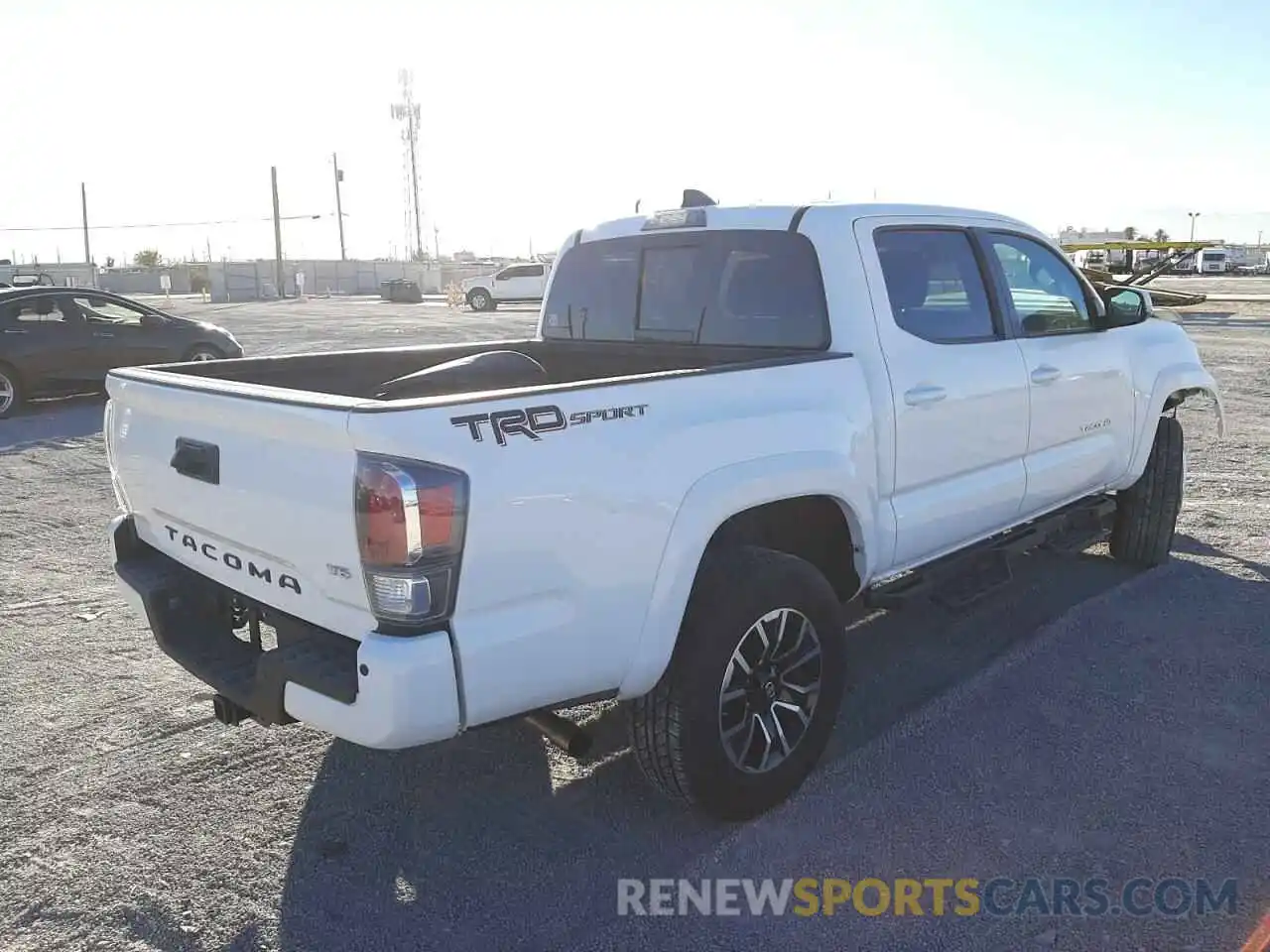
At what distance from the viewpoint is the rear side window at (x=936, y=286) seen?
4.04 m

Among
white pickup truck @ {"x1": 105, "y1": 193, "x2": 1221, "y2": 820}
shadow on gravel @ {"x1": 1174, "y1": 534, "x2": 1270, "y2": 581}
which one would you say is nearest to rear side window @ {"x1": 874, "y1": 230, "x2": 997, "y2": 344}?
white pickup truck @ {"x1": 105, "y1": 193, "x2": 1221, "y2": 820}

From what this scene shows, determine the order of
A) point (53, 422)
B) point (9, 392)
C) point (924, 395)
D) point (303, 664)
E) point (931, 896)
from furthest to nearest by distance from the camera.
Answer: point (9, 392) < point (53, 422) < point (924, 395) < point (931, 896) < point (303, 664)

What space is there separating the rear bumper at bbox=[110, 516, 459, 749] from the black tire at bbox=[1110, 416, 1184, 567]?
4.65 meters

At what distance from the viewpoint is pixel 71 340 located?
12297 millimetres

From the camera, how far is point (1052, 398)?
475 cm

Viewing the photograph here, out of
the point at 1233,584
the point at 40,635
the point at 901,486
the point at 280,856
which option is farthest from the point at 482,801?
the point at 1233,584

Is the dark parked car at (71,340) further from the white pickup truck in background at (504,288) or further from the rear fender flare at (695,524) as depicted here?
the white pickup truck in background at (504,288)

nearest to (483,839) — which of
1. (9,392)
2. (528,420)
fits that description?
(528,420)

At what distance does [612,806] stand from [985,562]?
6.95 feet

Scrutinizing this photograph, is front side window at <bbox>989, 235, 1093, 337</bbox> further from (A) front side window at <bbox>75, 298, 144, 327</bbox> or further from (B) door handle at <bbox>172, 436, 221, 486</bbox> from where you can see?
(A) front side window at <bbox>75, 298, 144, 327</bbox>

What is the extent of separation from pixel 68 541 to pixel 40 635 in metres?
1.84

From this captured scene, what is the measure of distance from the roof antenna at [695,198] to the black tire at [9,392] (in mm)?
10292

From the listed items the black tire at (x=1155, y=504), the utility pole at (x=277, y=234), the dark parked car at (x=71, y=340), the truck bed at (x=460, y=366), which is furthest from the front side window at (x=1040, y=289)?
the utility pole at (x=277, y=234)

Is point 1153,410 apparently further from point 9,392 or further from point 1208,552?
point 9,392
